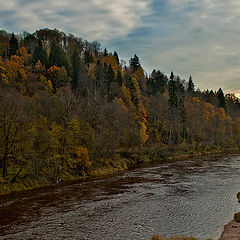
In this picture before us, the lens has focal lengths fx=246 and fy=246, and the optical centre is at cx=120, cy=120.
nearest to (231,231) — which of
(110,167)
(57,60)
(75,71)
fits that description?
(110,167)

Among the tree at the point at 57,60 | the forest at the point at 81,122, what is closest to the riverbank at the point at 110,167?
the forest at the point at 81,122

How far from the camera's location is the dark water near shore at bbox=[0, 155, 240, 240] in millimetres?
18219

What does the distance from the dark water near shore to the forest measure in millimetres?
5768

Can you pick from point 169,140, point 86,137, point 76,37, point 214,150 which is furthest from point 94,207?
point 76,37

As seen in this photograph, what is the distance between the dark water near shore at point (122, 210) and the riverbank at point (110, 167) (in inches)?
100.0

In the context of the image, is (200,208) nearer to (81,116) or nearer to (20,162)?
(20,162)

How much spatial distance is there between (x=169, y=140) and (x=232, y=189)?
45703mm

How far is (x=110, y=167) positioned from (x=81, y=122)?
10.2 metres

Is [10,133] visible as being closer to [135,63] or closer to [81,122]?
[81,122]

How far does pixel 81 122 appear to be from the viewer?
45.1 m

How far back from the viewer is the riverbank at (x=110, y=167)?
103 feet

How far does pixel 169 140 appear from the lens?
76375mm

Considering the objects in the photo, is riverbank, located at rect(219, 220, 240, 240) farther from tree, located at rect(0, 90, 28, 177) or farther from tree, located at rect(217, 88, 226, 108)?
tree, located at rect(217, 88, 226, 108)

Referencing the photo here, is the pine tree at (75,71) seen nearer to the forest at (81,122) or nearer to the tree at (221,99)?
the forest at (81,122)
